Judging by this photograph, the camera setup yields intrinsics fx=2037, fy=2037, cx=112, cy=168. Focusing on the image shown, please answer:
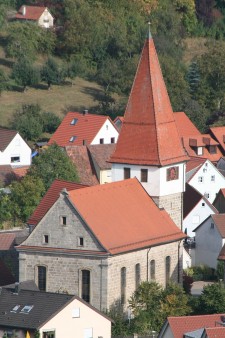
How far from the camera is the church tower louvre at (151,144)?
318 feet

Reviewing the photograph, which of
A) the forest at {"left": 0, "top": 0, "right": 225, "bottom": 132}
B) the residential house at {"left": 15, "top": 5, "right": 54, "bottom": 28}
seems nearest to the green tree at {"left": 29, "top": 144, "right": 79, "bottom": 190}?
the forest at {"left": 0, "top": 0, "right": 225, "bottom": 132}

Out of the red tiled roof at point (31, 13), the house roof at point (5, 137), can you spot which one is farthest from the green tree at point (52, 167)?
the red tiled roof at point (31, 13)

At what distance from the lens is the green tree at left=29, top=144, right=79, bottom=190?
370ft

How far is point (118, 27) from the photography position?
161 m

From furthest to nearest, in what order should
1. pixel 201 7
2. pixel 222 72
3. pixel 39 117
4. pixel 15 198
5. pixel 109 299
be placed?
pixel 201 7 → pixel 222 72 → pixel 39 117 → pixel 15 198 → pixel 109 299

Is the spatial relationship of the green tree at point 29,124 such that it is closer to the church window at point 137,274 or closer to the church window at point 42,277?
the church window at point 137,274

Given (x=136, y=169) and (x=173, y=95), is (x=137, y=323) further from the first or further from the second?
(x=173, y=95)

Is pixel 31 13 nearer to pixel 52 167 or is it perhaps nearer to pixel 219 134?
pixel 219 134

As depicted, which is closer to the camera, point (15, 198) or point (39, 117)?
point (15, 198)

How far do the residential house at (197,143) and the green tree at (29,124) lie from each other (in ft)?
30.7

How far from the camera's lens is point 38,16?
163750 mm

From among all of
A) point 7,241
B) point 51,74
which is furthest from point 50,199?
point 51,74

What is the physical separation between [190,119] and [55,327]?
5949 centimetres

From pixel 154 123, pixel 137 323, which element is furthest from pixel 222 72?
pixel 137 323
